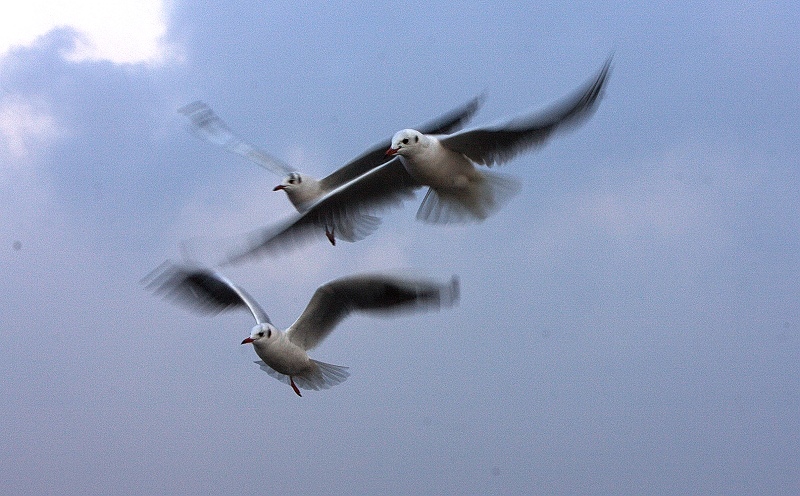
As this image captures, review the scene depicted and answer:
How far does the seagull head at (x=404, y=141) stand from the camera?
6.21 meters

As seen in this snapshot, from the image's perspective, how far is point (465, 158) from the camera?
6.41 meters

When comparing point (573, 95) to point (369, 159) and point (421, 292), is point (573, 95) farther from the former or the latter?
point (369, 159)

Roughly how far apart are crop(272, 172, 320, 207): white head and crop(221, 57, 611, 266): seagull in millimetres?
624

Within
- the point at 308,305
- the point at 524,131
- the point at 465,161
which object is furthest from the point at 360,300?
the point at 524,131

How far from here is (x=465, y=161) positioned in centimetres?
638

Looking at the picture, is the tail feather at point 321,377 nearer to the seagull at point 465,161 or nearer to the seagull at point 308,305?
the seagull at point 308,305

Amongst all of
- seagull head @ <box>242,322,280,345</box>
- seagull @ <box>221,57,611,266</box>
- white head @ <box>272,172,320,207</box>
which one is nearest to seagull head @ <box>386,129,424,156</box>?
seagull @ <box>221,57,611,266</box>

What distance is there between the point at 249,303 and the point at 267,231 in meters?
0.51

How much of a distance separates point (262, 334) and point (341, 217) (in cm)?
101

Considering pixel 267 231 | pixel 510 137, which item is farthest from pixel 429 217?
pixel 267 231

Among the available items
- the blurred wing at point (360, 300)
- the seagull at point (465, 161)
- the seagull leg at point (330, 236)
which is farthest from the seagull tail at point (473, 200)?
the seagull leg at point (330, 236)

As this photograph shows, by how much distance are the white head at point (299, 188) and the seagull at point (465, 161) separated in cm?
62

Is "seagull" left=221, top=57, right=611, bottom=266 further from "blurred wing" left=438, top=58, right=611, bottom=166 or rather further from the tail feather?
the tail feather

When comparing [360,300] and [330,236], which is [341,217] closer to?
[330,236]
